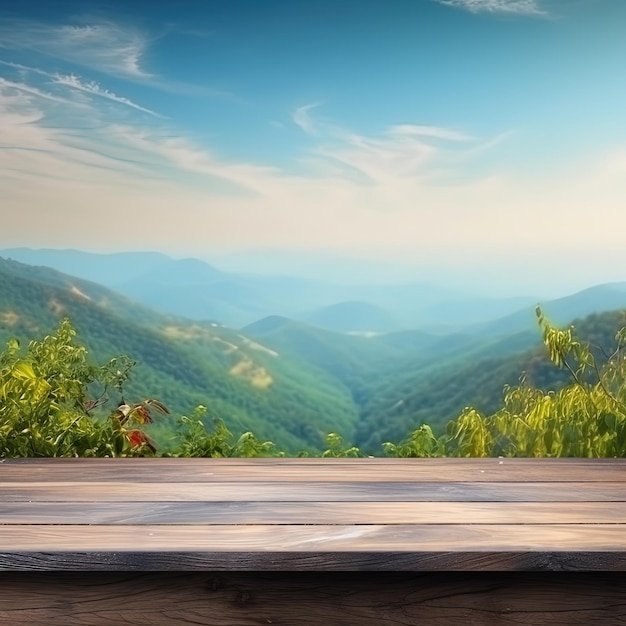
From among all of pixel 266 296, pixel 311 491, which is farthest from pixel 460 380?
pixel 311 491

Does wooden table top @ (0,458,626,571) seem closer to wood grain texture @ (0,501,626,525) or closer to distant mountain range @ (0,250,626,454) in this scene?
wood grain texture @ (0,501,626,525)

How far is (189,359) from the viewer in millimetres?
3943

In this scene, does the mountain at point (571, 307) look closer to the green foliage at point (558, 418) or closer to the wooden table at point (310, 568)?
the green foliage at point (558, 418)

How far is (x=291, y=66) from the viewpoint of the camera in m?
3.70

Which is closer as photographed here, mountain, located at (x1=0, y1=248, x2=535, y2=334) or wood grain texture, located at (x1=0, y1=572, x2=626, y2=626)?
wood grain texture, located at (x1=0, y1=572, x2=626, y2=626)

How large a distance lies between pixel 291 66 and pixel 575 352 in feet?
5.57

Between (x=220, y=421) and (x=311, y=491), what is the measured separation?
165 centimetres

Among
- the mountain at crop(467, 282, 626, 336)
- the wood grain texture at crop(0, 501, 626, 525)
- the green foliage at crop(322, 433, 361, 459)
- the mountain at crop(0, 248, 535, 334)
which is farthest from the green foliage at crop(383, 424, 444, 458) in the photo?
the wood grain texture at crop(0, 501, 626, 525)

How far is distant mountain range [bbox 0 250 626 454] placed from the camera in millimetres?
3727

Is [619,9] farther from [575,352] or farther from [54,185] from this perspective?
[54,185]

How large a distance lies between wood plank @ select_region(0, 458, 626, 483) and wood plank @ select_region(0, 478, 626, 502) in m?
0.07

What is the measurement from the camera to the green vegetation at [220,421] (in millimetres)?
2908

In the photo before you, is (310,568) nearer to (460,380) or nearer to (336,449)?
(336,449)

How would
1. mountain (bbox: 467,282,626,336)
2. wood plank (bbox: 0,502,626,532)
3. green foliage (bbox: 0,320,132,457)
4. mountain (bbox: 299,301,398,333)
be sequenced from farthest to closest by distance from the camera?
mountain (bbox: 299,301,398,333) → mountain (bbox: 467,282,626,336) → green foliage (bbox: 0,320,132,457) → wood plank (bbox: 0,502,626,532)
